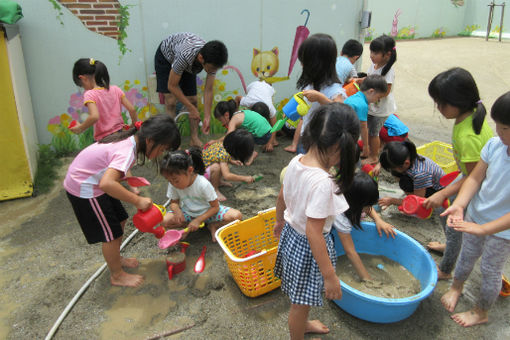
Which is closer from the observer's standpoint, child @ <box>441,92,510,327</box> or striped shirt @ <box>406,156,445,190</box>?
child @ <box>441,92,510,327</box>

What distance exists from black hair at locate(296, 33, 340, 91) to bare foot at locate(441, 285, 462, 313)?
1574mm

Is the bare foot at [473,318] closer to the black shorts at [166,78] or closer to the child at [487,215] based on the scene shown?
the child at [487,215]

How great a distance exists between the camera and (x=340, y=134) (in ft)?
4.44

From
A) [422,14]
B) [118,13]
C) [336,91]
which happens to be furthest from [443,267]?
[422,14]

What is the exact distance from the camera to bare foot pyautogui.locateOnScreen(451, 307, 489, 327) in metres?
2.00

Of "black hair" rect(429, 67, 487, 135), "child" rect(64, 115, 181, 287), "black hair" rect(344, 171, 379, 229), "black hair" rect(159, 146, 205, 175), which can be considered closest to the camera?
"black hair" rect(429, 67, 487, 135)

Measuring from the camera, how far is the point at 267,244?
2.62 m

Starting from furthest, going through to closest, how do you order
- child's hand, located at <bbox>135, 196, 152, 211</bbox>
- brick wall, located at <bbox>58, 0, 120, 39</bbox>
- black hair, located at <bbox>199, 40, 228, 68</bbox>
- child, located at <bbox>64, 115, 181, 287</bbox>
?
brick wall, located at <bbox>58, 0, 120, 39</bbox> < black hair, located at <bbox>199, 40, 228, 68</bbox> < child's hand, located at <bbox>135, 196, 152, 211</bbox> < child, located at <bbox>64, 115, 181, 287</bbox>

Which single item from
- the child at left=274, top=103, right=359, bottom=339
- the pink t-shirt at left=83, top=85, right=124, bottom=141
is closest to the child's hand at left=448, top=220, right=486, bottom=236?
the child at left=274, top=103, right=359, bottom=339

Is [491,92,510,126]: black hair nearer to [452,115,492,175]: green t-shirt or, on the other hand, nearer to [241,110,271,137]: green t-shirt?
[452,115,492,175]: green t-shirt

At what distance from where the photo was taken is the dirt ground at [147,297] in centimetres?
199

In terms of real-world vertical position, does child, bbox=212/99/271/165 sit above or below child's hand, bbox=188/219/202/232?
above

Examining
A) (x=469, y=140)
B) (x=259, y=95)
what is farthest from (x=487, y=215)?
(x=259, y=95)

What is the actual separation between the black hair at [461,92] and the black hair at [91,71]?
8.36ft
